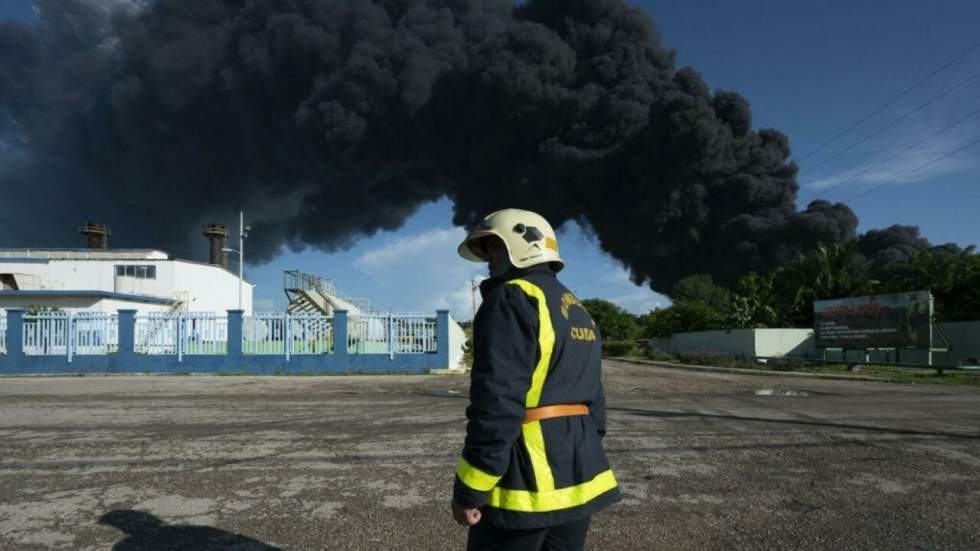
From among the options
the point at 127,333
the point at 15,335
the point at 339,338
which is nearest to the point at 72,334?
the point at 15,335

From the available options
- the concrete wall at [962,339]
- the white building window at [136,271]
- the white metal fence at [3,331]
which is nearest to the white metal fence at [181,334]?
the white metal fence at [3,331]

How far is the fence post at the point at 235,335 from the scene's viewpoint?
64.3 feet

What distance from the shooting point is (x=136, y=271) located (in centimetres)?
3369

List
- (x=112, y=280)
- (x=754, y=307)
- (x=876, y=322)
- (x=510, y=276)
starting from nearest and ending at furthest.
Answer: (x=510, y=276)
(x=876, y=322)
(x=112, y=280)
(x=754, y=307)

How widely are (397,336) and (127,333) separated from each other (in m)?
7.87

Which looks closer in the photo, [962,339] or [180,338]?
[180,338]

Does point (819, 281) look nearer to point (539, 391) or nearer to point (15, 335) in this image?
point (15, 335)

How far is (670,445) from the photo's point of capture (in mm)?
6625

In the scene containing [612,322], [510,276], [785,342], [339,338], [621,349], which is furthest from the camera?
[612,322]

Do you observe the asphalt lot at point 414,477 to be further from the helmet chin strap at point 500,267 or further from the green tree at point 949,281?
the green tree at point 949,281

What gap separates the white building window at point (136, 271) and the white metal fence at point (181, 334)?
1581cm

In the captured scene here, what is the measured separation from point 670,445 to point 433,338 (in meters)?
13.7

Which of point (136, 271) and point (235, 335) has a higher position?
point (136, 271)

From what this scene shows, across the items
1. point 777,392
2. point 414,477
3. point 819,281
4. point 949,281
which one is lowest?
point 777,392
